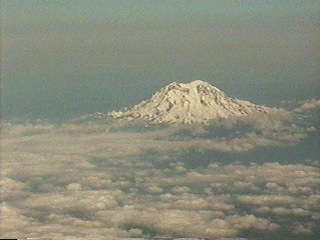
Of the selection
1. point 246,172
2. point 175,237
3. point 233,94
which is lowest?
point 175,237

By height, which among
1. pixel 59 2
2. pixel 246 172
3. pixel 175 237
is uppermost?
pixel 59 2

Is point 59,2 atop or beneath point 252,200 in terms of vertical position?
atop

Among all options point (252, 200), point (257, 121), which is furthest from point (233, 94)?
point (252, 200)

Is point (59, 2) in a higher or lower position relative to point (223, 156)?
higher

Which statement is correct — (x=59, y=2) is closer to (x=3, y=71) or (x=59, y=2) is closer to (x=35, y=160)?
(x=3, y=71)

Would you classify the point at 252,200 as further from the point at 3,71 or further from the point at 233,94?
the point at 3,71

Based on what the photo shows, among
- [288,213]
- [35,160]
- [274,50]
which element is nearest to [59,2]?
[35,160]
